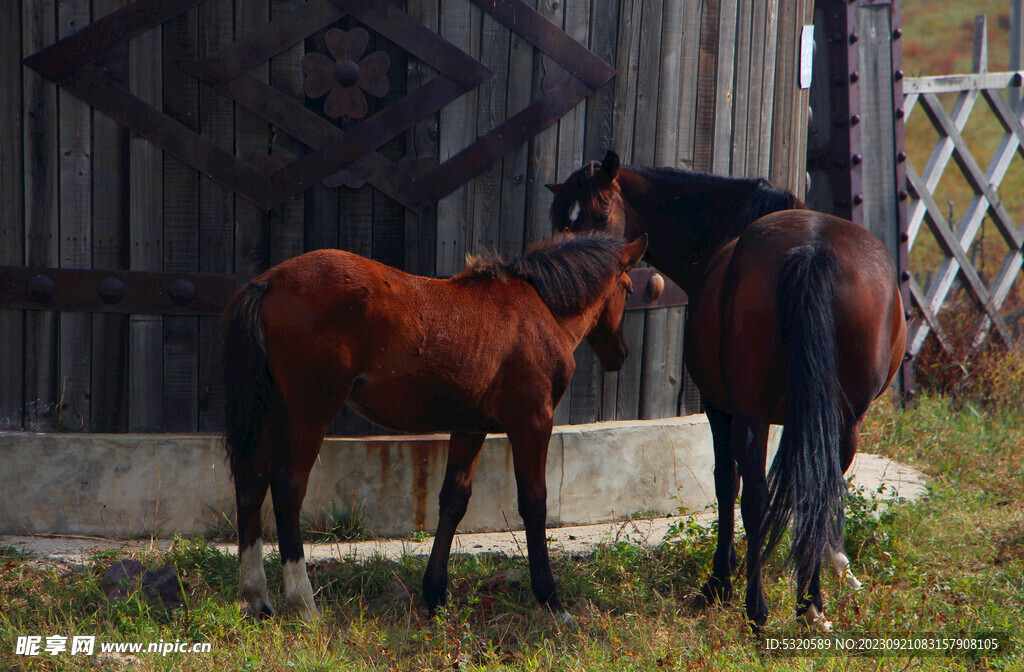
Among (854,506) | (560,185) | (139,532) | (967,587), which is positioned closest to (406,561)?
(139,532)

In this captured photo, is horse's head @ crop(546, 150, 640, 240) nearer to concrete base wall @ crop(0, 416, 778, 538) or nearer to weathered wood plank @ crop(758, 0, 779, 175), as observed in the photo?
concrete base wall @ crop(0, 416, 778, 538)

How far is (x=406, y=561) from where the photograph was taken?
12.4 feet

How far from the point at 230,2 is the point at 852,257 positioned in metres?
2.88

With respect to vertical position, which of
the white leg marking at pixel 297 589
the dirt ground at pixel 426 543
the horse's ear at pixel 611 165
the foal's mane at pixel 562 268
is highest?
the horse's ear at pixel 611 165

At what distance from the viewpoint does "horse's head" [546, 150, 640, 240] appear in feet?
13.0

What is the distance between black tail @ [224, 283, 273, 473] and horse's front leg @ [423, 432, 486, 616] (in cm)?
83

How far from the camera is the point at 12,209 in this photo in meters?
3.99

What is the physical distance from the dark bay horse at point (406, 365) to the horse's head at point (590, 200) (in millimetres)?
298

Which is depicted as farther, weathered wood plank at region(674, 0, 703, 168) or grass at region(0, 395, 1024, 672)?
weathered wood plank at region(674, 0, 703, 168)

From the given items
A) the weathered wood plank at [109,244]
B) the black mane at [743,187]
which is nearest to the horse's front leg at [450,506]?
the black mane at [743,187]

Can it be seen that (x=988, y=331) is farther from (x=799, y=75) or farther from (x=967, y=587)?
(x=967, y=587)

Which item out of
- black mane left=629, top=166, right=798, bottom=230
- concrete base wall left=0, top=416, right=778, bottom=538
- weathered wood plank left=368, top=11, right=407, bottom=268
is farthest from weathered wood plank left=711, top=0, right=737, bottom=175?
weathered wood plank left=368, top=11, right=407, bottom=268

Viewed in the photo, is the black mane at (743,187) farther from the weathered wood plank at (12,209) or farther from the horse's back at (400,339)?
the weathered wood plank at (12,209)

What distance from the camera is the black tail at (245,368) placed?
309 centimetres
